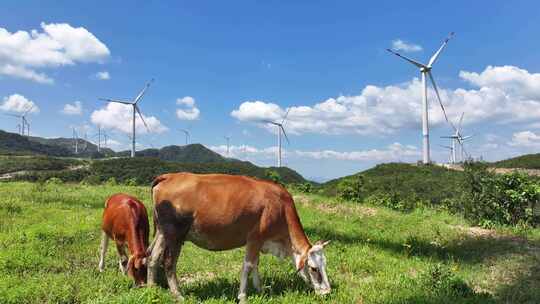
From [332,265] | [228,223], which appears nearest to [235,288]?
[228,223]

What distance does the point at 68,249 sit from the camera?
12.0 meters

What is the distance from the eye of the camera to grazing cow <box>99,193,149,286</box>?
28.0ft

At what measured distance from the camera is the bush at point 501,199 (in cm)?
1769

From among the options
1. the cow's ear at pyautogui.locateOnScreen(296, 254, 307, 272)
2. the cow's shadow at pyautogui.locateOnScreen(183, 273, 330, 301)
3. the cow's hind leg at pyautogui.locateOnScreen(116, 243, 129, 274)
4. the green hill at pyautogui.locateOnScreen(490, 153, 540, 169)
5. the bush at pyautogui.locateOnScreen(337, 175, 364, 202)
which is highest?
the green hill at pyautogui.locateOnScreen(490, 153, 540, 169)

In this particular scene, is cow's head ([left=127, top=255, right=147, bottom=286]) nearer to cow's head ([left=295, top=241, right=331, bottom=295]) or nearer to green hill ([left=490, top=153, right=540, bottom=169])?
cow's head ([left=295, top=241, right=331, bottom=295])

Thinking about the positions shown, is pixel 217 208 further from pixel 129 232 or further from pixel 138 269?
pixel 129 232

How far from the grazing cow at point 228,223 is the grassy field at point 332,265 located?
57 cm

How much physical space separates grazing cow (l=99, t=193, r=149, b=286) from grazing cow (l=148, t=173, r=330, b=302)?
498mm

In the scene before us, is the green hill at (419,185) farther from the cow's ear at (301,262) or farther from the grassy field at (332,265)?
the cow's ear at (301,262)

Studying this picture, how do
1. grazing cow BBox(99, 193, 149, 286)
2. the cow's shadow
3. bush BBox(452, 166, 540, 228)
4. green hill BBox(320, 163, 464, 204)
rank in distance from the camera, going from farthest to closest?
green hill BBox(320, 163, 464, 204) < bush BBox(452, 166, 540, 228) < grazing cow BBox(99, 193, 149, 286) < the cow's shadow

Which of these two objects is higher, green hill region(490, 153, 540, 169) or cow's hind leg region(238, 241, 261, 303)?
green hill region(490, 153, 540, 169)

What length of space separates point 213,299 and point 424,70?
57098mm

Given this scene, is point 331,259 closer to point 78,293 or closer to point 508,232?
point 78,293

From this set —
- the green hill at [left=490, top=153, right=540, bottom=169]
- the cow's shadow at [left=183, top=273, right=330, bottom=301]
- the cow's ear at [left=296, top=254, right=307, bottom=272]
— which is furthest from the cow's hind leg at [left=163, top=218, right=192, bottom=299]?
the green hill at [left=490, top=153, right=540, bottom=169]
